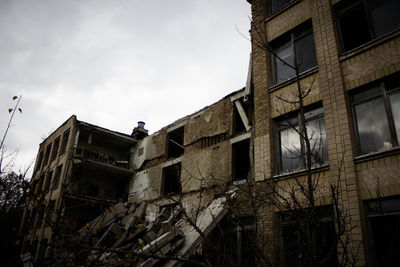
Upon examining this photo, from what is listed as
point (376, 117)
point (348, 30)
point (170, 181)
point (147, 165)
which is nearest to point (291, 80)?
point (348, 30)

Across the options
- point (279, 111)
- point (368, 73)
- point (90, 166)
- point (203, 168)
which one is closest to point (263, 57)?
point (279, 111)

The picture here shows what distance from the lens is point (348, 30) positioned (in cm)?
841

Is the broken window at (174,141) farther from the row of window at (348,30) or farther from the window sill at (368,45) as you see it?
the window sill at (368,45)

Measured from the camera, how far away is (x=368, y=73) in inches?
291

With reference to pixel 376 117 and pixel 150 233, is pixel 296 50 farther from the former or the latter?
pixel 150 233

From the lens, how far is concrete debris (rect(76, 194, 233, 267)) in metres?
7.07

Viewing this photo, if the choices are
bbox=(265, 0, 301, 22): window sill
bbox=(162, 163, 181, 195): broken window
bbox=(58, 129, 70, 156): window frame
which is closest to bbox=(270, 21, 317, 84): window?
bbox=(265, 0, 301, 22): window sill

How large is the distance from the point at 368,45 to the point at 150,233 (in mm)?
8920

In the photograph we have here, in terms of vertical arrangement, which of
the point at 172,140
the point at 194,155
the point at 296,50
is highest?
the point at 296,50

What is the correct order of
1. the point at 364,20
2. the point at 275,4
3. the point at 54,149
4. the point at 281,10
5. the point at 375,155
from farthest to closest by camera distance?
1. the point at 54,149
2. the point at 275,4
3. the point at 281,10
4. the point at 364,20
5. the point at 375,155

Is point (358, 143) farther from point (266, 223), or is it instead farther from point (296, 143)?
point (266, 223)

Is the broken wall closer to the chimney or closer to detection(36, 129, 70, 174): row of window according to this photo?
the chimney

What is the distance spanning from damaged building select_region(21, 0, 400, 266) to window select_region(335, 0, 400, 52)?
28mm

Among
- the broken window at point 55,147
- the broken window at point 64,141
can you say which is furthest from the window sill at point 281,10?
the broken window at point 55,147
